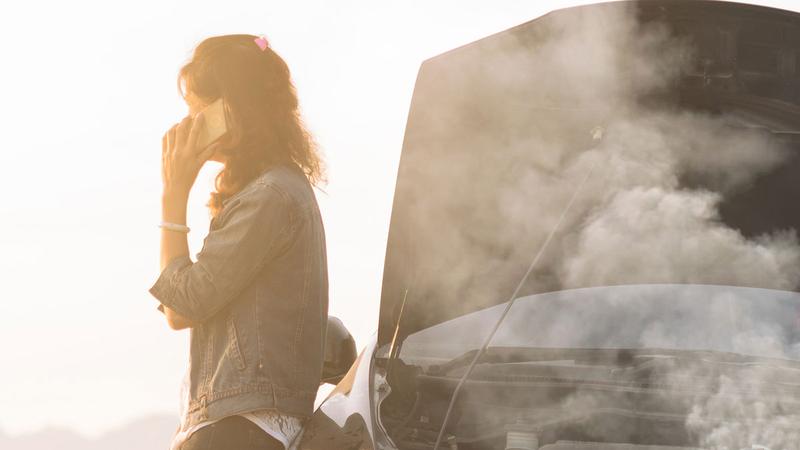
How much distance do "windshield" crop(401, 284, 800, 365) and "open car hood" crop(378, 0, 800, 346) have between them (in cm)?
5

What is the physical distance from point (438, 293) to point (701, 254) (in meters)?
0.92

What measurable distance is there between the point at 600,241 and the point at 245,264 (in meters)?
1.46

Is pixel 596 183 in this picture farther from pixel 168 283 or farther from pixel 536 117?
pixel 168 283

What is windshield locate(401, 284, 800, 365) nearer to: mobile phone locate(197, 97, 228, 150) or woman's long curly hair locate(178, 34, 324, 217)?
woman's long curly hair locate(178, 34, 324, 217)

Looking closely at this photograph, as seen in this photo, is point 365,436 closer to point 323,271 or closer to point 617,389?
point 323,271

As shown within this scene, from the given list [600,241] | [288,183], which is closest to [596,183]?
[600,241]

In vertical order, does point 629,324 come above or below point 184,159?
below

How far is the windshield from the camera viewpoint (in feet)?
11.7

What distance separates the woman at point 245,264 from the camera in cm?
263

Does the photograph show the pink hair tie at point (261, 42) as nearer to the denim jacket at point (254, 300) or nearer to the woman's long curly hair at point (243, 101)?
the woman's long curly hair at point (243, 101)

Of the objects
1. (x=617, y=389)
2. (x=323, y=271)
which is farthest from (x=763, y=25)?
(x=323, y=271)

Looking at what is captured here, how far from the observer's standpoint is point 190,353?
2756 mm

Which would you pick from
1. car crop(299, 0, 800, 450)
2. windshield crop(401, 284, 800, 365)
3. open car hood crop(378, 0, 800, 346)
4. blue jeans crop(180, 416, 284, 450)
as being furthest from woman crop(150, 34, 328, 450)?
windshield crop(401, 284, 800, 365)

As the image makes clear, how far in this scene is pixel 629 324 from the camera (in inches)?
141
